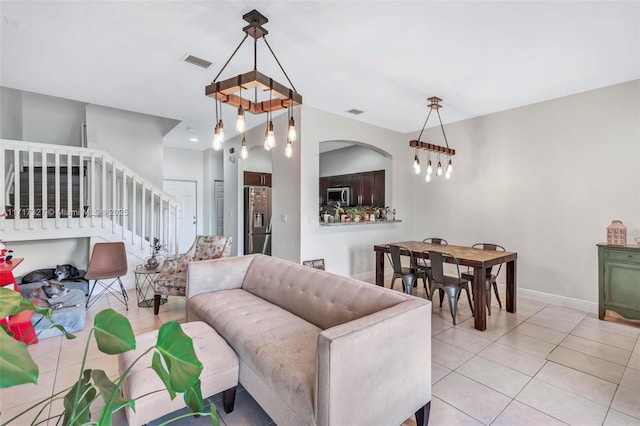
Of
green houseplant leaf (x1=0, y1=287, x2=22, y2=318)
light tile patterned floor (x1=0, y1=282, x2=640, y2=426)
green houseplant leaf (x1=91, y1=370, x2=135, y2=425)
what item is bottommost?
light tile patterned floor (x1=0, y1=282, x2=640, y2=426)

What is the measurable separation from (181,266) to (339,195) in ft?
14.7

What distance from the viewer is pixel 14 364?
2.16ft

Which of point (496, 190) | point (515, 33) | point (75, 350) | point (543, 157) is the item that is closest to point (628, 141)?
point (543, 157)

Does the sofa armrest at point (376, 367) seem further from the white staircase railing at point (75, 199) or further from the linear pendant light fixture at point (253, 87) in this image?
the white staircase railing at point (75, 199)

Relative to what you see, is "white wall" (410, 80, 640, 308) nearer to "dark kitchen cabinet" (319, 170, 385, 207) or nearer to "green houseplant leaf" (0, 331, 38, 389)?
"dark kitchen cabinet" (319, 170, 385, 207)

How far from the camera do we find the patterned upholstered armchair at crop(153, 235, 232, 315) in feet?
11.8

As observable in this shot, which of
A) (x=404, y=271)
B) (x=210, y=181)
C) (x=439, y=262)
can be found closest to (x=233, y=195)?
(x=210, y=181)

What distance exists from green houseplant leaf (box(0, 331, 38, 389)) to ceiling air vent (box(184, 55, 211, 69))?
122 inches

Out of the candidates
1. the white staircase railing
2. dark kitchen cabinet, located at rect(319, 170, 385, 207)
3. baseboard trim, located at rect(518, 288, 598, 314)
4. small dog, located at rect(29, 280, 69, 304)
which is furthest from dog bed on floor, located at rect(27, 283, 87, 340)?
baseboard trim, located at rect(518, 288, 598, 314)

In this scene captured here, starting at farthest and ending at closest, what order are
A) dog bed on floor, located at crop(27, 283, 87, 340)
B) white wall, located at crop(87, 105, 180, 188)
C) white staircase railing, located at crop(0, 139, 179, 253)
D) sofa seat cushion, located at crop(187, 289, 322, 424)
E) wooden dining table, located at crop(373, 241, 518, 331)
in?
white wall, located at crop(87, 105, 180, 188) < white staircase railing, located at crop(0, 139, 179, 253) < wooden dining table, located at crop(373, 241, 518, 331) < dog bed on floor, located at crop(27, 283, 87, 340) < sofa seat cushion, located at crop(187, 289, 322, 424)

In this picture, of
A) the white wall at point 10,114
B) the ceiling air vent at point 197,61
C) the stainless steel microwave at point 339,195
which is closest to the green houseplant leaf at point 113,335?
the ceiling air vent at point 197,61

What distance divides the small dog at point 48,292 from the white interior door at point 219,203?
4.04 meters

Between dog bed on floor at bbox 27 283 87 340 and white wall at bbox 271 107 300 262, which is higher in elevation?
white wall at bbox 271 107 300 262

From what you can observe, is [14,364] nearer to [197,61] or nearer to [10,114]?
[197,61]
